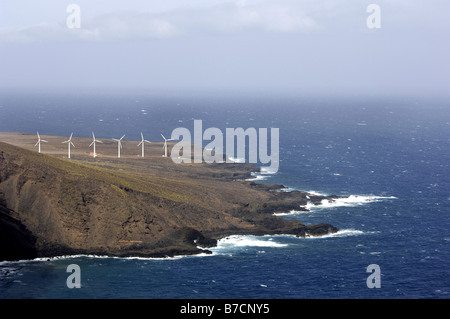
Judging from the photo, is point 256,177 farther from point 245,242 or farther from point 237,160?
point 245,242

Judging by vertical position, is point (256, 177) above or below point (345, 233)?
above

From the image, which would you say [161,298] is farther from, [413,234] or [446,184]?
[446,184]

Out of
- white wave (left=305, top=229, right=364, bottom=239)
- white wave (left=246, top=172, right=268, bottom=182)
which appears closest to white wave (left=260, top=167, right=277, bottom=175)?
white wave (left=246, top=172, right=268, bottom=182)

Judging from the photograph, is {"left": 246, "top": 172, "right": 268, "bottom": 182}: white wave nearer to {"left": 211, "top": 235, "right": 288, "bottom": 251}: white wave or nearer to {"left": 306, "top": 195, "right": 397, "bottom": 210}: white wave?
{"left": 306, "top": 195, "right": 397, "bottom": 210}: white wave

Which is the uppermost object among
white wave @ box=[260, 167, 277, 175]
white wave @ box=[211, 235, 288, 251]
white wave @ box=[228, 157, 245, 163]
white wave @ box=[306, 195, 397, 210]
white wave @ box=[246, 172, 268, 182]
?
white wave @ box=[228, 157, 245, 163]

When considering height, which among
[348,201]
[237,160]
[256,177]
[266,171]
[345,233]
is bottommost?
[345,233]

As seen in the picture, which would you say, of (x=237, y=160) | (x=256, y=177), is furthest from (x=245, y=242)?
(x=237, y=160)

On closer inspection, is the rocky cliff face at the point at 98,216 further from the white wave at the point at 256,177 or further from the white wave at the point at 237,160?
the white wave at the point at 237,160
